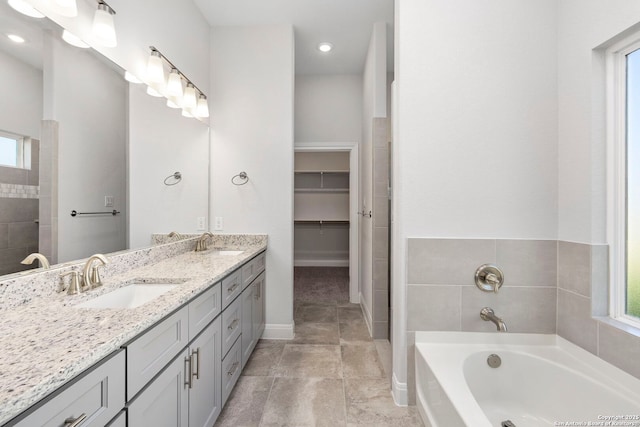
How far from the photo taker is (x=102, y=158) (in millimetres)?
1512

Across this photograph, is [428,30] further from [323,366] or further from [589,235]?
[323,366]

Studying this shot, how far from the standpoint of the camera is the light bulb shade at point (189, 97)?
90.8 inches

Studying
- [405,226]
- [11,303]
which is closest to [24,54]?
[11,303]

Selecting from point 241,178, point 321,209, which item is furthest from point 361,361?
point 321,209

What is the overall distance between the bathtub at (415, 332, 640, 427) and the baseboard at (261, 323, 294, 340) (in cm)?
131

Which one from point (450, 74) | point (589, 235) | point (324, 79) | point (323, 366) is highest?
point (324, 79)

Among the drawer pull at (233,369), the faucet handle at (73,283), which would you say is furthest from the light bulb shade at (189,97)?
the drawer pull at (233,369)

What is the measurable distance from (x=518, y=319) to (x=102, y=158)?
2.51 meters

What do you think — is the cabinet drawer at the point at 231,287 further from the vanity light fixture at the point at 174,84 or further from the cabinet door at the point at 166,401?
the vanity light fixture at the point at 174,84

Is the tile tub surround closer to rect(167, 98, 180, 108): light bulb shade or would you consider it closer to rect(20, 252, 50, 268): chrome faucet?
rect(20, 252, 50, 268): chrome faucet

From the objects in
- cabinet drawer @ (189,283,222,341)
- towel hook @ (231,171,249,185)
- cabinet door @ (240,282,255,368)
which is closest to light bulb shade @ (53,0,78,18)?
cabinet drawer @ (189,283,222,341)

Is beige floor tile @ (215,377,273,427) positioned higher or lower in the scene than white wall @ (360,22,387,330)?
lower

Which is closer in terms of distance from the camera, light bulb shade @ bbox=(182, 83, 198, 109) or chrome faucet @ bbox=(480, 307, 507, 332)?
chrome faucet @ bbox=(480, 307, 507, 332)

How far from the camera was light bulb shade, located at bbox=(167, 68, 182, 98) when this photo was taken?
2116mm
